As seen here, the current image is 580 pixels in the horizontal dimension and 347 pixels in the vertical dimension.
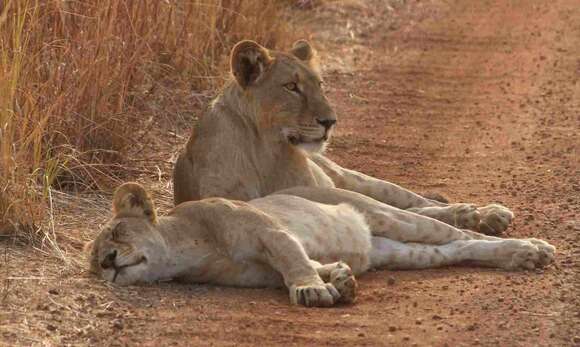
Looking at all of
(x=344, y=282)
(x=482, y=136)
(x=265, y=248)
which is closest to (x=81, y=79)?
(x=265, y=248)

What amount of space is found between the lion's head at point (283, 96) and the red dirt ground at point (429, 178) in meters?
0.90

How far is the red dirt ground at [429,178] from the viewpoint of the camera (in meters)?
→ 5.51

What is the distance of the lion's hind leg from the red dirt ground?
9 centimetres

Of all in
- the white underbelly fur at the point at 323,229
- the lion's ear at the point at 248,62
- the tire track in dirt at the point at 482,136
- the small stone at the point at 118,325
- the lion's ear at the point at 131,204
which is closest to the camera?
the small stone at the point at 118,325

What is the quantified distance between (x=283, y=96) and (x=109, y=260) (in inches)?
63.7

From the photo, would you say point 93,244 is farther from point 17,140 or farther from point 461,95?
point 461,95

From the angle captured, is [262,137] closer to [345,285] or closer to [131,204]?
[131,204]

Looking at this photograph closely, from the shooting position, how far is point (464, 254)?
6.84m

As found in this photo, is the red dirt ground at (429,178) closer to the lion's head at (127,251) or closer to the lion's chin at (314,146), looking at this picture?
the lion's head at (127,251)

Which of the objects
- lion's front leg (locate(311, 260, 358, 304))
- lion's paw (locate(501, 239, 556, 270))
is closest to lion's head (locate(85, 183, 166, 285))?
lion's front leg (locate(311, 260, 358, 304))

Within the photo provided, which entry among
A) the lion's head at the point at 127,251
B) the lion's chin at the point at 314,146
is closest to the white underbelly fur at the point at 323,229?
the lion's chin at the point at 314,146

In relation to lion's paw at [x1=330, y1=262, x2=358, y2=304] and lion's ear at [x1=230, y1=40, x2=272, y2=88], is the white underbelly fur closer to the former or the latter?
lion's paw at [x1=330, y1=262, x2=358, y2=304]

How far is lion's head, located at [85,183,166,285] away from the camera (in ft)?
20.1

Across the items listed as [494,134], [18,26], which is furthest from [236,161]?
[494,134]
